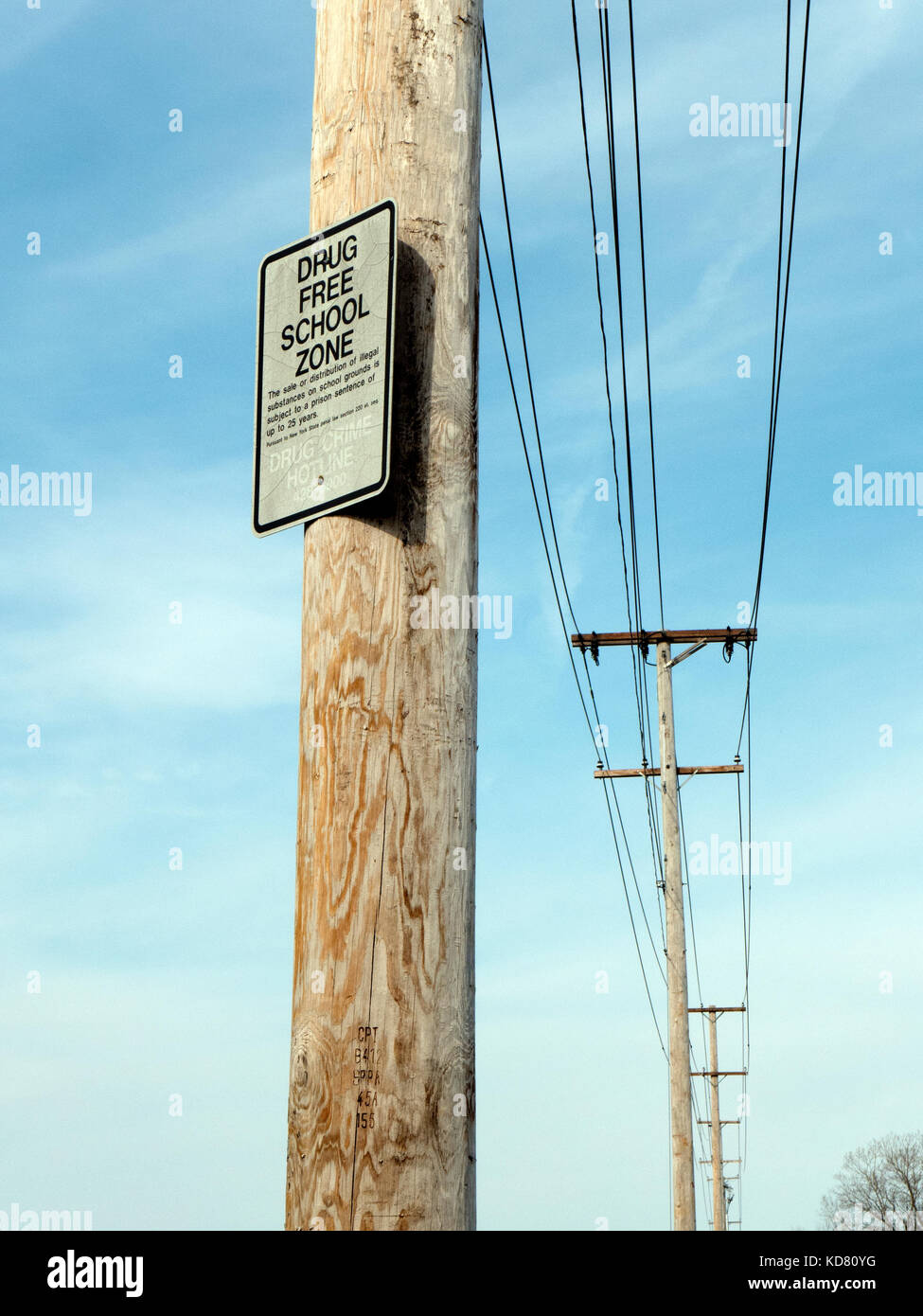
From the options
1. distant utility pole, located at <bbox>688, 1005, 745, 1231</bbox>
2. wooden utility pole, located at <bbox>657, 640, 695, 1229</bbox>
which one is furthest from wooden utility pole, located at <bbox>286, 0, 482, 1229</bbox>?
distant utility pole, located at <bbox>688, 1005, 745, 1231</bbox>

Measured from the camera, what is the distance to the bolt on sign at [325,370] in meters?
2.30

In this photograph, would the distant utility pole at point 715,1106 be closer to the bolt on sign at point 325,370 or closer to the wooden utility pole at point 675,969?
the wooden utility pole at point 675,969

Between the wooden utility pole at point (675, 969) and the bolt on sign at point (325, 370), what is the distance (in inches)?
585

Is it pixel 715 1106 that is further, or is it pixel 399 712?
pixel 715 1106

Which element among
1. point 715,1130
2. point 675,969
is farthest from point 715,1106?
point 675,969

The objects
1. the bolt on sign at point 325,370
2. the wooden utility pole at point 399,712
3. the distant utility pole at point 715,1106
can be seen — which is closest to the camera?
the wooden utility pole at point 399,712

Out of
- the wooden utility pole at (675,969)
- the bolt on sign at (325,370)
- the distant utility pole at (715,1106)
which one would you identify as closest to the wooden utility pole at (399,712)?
the bolt on sign at (325,370)

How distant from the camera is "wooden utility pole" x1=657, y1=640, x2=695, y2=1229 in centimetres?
1627

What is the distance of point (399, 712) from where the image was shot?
213 centimetres

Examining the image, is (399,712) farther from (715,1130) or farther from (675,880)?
(715,1130)

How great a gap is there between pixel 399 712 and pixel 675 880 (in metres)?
15.8

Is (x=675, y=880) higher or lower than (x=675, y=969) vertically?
higher

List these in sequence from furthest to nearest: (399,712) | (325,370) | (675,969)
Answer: (675,969)
(325,370)
(399,712)
